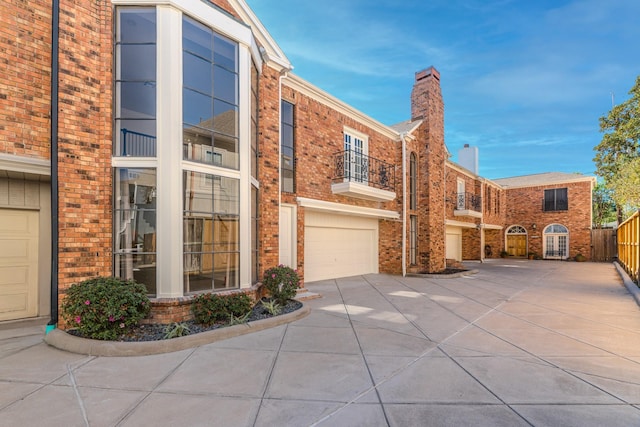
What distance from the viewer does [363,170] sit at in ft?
37.3

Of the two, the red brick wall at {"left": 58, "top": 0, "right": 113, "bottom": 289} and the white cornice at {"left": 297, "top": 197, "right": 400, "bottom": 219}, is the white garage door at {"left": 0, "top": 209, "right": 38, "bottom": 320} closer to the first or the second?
the red brick wall at {"left": 58, "top": 0, "right": 113, "bottom": 289}

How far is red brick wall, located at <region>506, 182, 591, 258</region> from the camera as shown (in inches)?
853

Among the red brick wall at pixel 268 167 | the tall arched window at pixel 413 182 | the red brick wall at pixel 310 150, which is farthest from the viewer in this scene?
the tall arched window at pixel 413 182

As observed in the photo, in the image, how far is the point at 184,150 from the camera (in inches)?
213

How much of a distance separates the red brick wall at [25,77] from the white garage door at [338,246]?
22.4 feet

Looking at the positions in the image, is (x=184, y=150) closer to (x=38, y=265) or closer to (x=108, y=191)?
(x=108, y=191)

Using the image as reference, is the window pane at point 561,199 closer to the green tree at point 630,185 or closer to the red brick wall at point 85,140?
the green tree at point 630,185

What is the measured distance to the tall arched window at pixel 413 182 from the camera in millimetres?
13500

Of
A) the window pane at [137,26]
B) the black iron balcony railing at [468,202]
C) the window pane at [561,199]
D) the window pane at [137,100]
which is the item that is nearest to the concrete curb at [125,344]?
the window pane at [137,100]

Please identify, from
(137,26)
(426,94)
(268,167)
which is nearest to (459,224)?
(426,94)

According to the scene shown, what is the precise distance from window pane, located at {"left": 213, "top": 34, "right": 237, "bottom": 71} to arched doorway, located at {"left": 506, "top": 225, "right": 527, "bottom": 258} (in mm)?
25504

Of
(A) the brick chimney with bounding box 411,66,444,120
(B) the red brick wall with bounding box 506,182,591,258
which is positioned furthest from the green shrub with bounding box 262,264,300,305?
(B) the red brick wall with bounding box 506,182,591,258

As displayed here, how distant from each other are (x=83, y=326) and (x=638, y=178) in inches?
667

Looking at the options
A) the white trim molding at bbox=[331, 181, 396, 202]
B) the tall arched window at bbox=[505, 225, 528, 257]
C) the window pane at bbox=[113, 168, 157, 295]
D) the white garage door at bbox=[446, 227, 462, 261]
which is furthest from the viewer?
the tall arched window at bbox=[505, 225, 528, 257]
